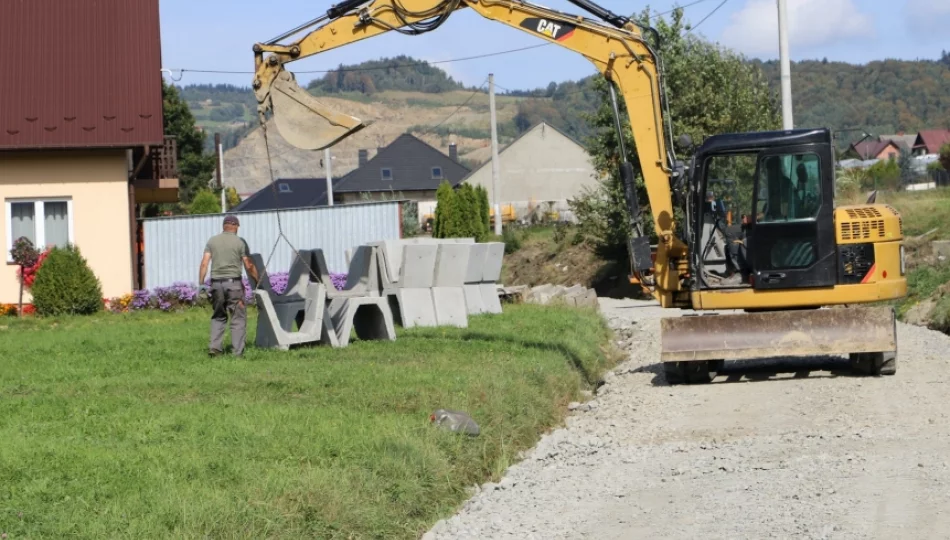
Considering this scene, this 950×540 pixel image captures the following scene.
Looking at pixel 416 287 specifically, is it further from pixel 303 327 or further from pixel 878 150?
pixel 878 150

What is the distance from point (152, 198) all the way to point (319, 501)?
29.8 metres

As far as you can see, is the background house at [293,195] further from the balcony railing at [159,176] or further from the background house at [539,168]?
the balcony railing at [159,176]

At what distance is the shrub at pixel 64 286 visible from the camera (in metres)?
26.2

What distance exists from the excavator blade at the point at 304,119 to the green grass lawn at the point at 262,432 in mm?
2705

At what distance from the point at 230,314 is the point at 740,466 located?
839 centimetres

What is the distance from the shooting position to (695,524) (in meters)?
8.28

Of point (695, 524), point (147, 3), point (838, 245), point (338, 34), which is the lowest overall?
point (695, 524)

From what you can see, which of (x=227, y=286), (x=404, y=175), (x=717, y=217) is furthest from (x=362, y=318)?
(x=404, y=175)

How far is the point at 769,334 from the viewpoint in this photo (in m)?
15.5

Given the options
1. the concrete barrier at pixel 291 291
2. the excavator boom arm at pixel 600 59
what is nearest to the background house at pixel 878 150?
the concrete barrier at pixel 291 291

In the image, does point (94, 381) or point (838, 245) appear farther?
point (838, 245)

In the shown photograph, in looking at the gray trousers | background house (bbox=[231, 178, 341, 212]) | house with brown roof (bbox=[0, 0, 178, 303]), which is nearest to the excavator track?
the gray trousers

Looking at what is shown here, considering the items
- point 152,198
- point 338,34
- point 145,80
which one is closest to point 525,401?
point 338,34

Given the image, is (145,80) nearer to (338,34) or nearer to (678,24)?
(338,34)
